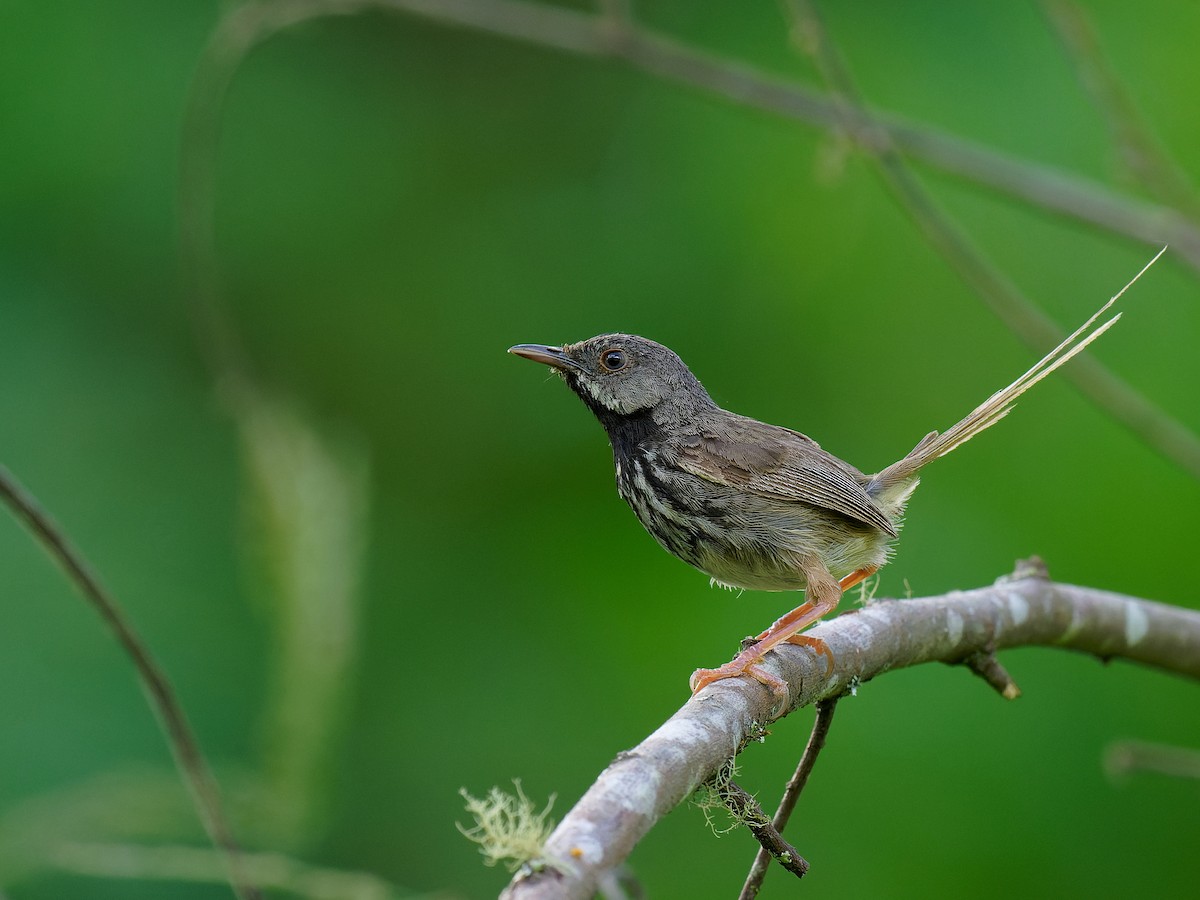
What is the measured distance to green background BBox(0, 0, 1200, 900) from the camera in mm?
5281

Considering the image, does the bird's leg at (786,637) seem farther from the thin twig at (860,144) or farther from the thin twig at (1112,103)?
the thin twig at (1112,103)

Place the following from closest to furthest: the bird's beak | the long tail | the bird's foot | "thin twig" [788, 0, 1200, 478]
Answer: the bird's foot
the long tail
"thin twig" [788, 0, 1200, 478]
the bird's beak

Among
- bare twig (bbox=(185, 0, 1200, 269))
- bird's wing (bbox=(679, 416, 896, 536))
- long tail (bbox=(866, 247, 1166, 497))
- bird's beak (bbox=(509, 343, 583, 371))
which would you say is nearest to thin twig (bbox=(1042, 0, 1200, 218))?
bare twig (bbox=(185, 0, 1200, 269))

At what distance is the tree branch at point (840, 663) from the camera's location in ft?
5.37

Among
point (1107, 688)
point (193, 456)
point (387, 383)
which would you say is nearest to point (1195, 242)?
point (1107, 688)

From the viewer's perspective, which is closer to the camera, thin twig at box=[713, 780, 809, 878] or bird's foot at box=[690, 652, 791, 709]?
thin twig at box=[713, 780, 809, 878]

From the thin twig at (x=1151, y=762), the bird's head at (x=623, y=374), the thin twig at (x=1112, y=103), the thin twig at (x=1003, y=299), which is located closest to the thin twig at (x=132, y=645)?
the bird's head at (x=623, y=374)

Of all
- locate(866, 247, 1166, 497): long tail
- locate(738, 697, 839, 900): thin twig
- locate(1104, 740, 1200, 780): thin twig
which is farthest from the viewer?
locate(866, 247, 1166, 497): long tail

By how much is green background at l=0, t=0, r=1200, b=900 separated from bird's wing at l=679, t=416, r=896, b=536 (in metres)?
1.84

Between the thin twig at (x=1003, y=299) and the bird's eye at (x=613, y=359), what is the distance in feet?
3.09

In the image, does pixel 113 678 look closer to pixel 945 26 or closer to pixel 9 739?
pixel 9 739

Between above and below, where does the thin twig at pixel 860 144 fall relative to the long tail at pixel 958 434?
above

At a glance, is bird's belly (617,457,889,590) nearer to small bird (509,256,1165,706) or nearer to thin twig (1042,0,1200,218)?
small bird (509,256,1165,706)

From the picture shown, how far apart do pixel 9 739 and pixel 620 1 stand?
375cm
